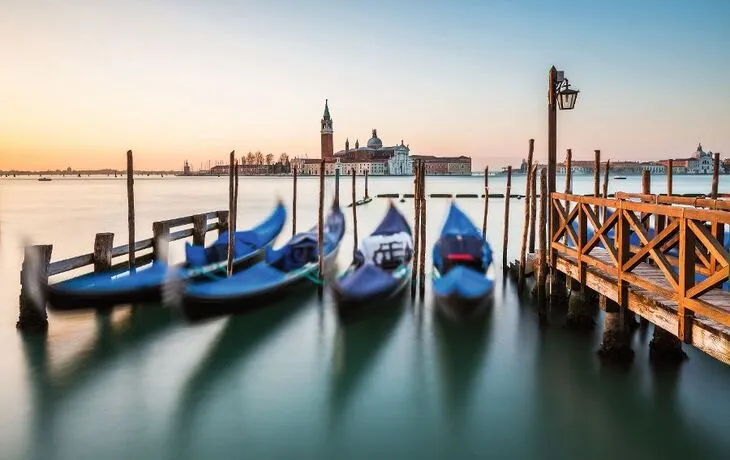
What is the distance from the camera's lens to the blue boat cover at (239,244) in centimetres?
729

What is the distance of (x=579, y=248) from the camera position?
5.05m

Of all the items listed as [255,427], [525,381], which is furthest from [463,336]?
[255,427]

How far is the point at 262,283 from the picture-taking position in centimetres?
608

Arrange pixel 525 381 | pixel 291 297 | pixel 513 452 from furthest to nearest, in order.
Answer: pixel 291 297 → pixel 525 381 → pixel 513 452

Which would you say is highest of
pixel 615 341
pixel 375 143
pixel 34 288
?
pixel 375 143

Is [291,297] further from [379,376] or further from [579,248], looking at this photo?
[579,248]

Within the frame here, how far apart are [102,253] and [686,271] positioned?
5.62 m

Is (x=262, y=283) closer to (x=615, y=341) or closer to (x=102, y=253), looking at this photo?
(x=102, y=253)

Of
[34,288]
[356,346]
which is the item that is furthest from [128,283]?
[356,346]

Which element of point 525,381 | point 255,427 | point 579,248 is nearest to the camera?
point 255,427

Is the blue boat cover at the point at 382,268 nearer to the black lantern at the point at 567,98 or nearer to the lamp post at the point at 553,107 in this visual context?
the lamp post at the point at 553,107

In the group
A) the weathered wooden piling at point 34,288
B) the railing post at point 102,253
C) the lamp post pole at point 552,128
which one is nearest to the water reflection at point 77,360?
the weathered wooden piling at point 34,288

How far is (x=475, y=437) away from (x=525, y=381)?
109 cm

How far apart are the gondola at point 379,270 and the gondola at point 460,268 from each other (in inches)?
18.7
